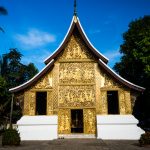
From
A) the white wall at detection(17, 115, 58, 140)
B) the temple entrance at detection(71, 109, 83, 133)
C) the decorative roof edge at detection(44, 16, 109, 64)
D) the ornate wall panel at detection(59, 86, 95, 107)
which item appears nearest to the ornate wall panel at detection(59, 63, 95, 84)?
the ornate wall panel at detection(59, 86, 95, 107)

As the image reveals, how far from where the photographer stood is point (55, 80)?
16.7 m

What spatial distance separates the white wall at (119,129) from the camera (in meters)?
15.5

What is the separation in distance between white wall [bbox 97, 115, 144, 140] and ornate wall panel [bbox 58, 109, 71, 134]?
83.4 inches

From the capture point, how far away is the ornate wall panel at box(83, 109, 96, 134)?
52.7 feet

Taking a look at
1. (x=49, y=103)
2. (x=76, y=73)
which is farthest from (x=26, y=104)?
(x=76, y=73)

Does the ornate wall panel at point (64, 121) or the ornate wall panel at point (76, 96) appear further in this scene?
the ornate wall panel at point (76, 96)

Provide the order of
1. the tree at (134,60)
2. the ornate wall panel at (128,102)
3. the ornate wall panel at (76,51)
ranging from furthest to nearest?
the tree at (134,60) → the ornate wall panel at (76,51) → the ornate wall panel at (128,102)

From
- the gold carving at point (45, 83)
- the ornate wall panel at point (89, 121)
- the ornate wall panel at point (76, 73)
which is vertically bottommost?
the ornate wall panel at point (89, 121)

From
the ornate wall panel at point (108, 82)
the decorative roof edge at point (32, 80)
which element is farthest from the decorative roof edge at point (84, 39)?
the ornate wall panel at point (108, 82)

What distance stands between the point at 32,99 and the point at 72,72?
3.38 metres

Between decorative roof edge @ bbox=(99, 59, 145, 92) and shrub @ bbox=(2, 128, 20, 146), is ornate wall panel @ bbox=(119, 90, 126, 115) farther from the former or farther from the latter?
shrub @ bbox=(2, 128, 20, 146)

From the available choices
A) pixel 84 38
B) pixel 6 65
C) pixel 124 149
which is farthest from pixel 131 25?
pixel 6 65

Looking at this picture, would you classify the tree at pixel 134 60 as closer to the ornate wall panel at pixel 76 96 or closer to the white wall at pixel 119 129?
the white wall at pixel 119 129

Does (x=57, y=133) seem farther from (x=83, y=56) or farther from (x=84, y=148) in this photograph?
(x=83, y=56)
